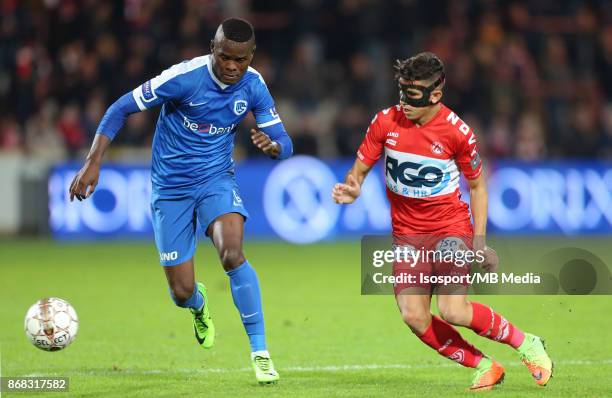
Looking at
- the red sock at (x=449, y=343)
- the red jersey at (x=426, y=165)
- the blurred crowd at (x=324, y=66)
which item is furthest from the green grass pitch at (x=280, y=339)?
the blurred crowd at (x=324, y=66)

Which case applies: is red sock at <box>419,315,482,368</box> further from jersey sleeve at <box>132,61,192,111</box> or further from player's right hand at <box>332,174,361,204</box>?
jersey sleeve at <box>132,61,192,111</box>

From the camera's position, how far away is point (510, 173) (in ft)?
59.0

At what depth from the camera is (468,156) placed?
22.9ft

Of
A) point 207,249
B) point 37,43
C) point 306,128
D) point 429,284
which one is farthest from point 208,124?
point 37,43

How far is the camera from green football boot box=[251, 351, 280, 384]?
6.99 meters

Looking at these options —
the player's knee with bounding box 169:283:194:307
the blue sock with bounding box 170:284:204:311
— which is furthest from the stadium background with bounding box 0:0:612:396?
the player's knee with bounding box 169:283:194:307

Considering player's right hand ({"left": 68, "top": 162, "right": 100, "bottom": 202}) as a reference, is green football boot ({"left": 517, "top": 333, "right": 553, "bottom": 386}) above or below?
below

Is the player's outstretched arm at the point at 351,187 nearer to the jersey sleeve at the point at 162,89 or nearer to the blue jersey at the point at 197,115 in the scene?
the blue jersey at the point at 197,115

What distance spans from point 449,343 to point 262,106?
204cm

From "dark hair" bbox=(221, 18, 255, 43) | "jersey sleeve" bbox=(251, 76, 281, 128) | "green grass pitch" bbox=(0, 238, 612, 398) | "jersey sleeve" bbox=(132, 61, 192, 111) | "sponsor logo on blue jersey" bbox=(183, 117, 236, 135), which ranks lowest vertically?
"green grass pitch" bbox=(0, 238, 612, 398)

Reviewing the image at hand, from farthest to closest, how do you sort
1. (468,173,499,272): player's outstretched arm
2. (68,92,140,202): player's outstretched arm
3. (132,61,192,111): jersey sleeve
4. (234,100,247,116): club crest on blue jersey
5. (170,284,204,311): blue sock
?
(170,284,204,311): blue sock, (234,100,247,116): club crest on blue jersey, (132,61,192,111): jersey sleeve, (68,92,140,202): player's outstretched arm, (468,173,499,272): player's outstretched arm

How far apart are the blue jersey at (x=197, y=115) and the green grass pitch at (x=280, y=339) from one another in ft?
4.60

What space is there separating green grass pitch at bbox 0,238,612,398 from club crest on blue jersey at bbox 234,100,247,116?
1.78 metres

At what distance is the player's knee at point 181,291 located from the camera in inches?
307
